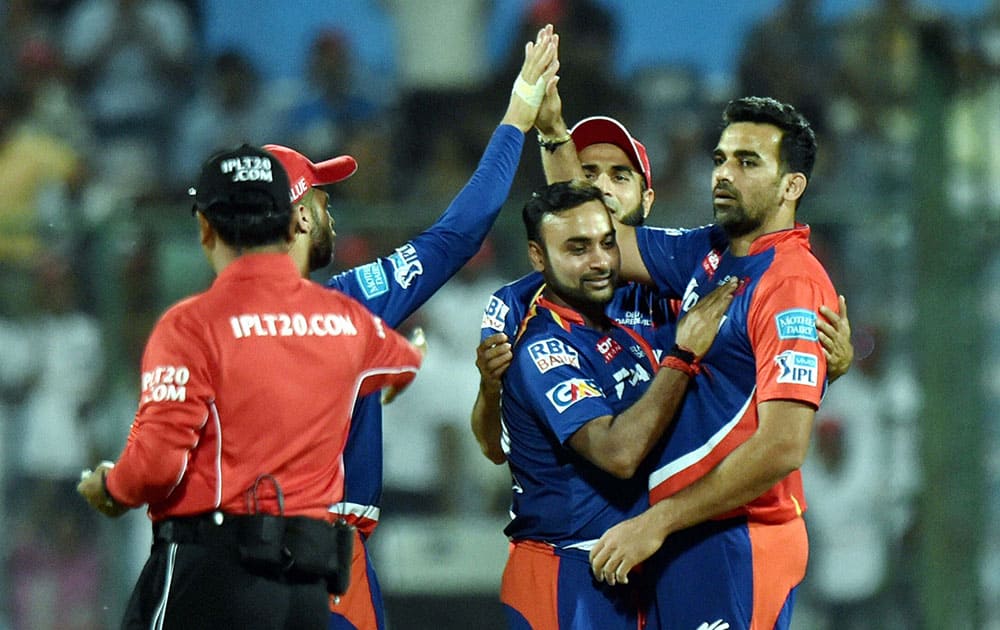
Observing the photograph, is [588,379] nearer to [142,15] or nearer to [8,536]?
[8,536]

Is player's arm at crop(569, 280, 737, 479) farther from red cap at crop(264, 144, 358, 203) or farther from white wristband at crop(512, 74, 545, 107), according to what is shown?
red cap at crop(264, 144, 358, 203)

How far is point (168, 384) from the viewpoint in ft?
12.1

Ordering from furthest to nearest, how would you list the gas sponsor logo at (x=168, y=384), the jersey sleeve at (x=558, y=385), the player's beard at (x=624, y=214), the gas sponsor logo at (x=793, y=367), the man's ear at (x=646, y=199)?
the man's ear at (x=646, y=199) < the player's beard at (x=624, y=214) < the jersey sleeve at (x=558, y=385) < the gas sponsor logo at (x=793, y=367) < the gas sponsor logo at (x=168, y=384)

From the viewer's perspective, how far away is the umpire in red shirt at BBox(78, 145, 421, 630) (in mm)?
3732

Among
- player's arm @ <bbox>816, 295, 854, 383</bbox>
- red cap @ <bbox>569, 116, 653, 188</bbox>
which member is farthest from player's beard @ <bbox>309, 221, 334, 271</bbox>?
player's arm @ <bbox>816, 295, 854, 383</bbox>

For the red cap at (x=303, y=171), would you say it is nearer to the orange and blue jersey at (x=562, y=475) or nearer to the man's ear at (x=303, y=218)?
the man's ear at (x=303, y=218)

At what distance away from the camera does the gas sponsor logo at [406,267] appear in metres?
4.77

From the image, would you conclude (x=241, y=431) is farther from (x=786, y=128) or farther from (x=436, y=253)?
(x=786, y=128)

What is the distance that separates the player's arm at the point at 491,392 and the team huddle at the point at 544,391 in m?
0.01

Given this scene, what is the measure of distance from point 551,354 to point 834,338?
831mm

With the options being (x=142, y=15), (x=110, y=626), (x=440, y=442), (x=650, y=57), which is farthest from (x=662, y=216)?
(x=142, y=15)

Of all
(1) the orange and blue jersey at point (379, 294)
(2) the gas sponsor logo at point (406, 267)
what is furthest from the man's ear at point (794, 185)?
(2) the gas sponsor logo at point (406, 267)

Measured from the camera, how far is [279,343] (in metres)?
3.82

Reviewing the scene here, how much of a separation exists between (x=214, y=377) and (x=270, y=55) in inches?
294
